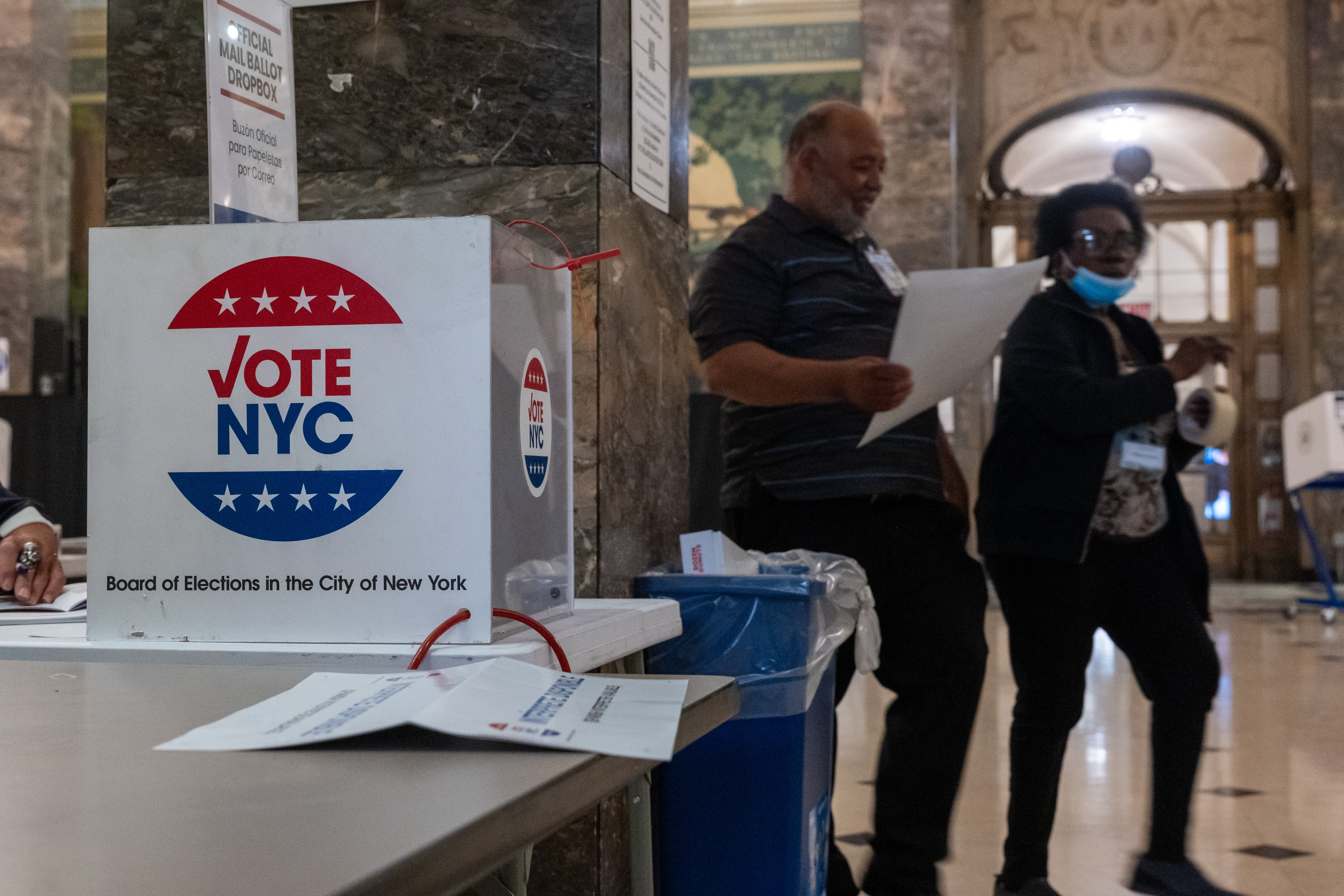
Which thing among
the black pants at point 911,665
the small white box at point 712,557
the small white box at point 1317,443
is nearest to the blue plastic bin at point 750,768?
the small white box at point 712,557

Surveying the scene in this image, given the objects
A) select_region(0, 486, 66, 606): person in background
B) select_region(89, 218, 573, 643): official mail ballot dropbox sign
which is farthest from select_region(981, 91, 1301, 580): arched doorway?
select_region(89, 218, 573, 643): official mail ballot dropbox sign

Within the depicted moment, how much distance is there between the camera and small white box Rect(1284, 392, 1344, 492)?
26.2 ft

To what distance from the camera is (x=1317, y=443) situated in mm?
8242

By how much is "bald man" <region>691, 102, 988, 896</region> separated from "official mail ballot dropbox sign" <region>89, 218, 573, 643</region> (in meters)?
1.27

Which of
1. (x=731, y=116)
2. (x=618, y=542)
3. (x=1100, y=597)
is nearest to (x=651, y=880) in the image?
(x=618, y=542)

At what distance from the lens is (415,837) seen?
544mm

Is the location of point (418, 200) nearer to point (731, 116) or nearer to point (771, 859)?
point (771, 859)

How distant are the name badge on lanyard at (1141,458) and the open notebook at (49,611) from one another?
1849 millimetres

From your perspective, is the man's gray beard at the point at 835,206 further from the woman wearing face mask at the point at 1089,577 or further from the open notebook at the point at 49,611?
the open notebook at the point at 49,611

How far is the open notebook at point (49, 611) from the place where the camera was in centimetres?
137

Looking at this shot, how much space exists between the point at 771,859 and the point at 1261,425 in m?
→ 10.5

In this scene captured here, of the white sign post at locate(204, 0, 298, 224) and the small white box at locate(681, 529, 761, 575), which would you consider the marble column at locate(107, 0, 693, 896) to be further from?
the white sign post at locate(204, 0, 298, 224)

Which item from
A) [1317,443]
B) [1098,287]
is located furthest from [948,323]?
[1317,443]

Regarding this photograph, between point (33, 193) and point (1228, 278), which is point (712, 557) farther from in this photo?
point (1228, 278)
